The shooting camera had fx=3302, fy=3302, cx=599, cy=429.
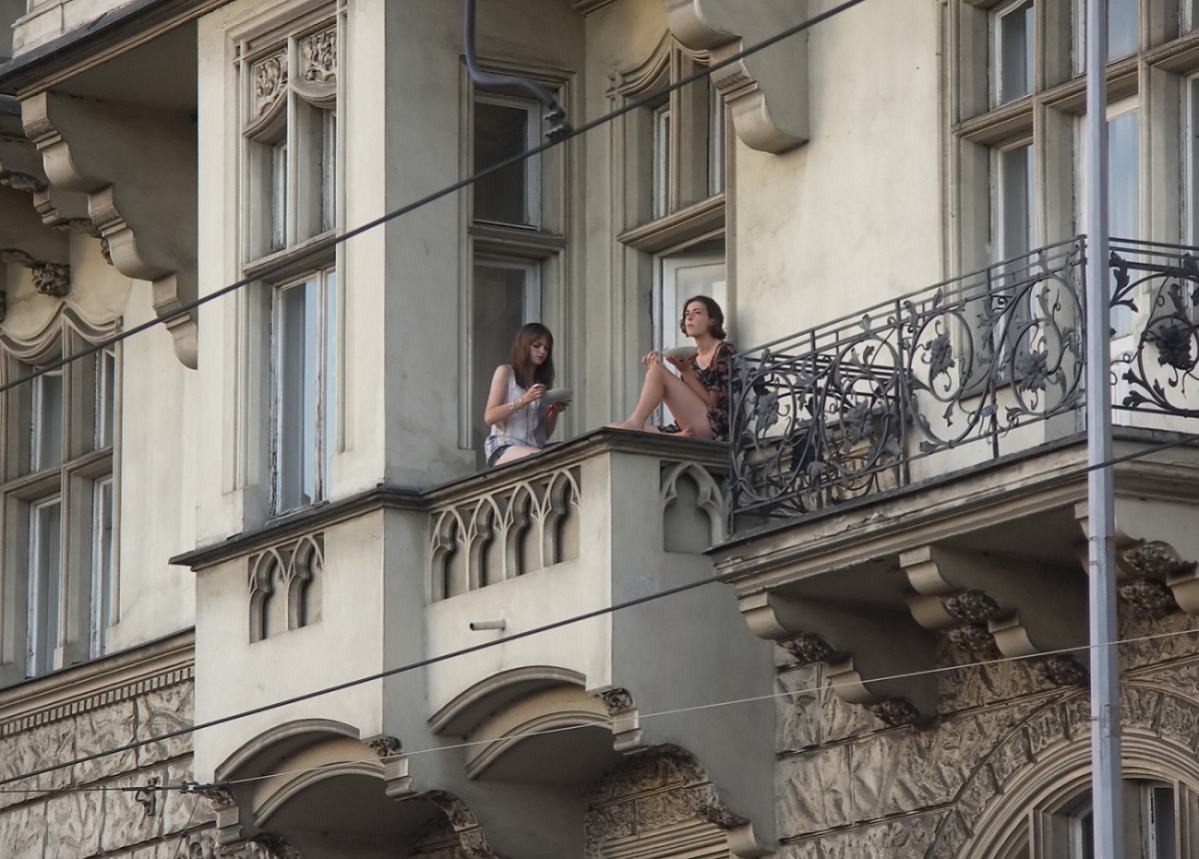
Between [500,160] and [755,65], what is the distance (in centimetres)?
248

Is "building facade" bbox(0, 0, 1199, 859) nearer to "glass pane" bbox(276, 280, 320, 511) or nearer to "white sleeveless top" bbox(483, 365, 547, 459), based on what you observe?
"glass pane" bbox(276, 280, 320, 511)

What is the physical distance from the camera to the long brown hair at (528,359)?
57.5 feet

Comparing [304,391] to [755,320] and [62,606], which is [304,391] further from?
[62,606]

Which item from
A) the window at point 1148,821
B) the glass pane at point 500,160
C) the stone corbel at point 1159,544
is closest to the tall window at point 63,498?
the glass pane at point 500,160

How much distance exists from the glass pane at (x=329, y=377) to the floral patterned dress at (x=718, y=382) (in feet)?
7.92

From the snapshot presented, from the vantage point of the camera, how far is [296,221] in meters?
19.1

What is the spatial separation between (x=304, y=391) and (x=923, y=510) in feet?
19.2

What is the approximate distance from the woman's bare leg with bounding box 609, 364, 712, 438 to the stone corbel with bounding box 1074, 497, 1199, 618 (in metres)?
3.23

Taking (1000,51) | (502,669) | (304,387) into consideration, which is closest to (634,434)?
(502,669)

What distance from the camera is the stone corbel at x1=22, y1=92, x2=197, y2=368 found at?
69.8 feet

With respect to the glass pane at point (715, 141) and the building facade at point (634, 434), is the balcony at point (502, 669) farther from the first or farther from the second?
the glass pane at point (715, 141)

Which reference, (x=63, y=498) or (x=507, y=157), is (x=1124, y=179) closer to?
(x=507, y=157)

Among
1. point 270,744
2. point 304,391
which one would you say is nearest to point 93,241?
point 304,391

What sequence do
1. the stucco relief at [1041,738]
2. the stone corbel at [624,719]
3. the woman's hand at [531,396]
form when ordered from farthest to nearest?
the woman's hand at [531,396]
the stone corbel at [624,719]
the stucco relief at [1041,738]
